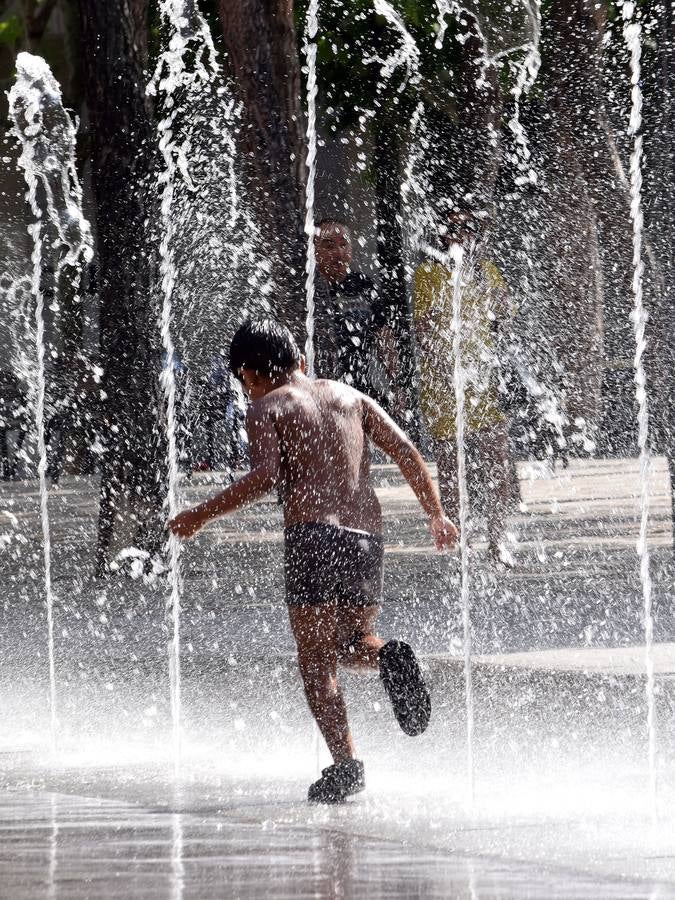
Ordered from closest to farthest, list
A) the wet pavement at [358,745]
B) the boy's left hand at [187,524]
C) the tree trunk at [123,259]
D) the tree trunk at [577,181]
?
the wet pavement at [358,745] → the boy's left hand at [187,524] → the tree trunk at [123,259] → the tree trunk at [577,181]

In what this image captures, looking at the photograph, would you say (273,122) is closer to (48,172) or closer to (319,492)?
(319,492)

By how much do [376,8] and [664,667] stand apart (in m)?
13.4

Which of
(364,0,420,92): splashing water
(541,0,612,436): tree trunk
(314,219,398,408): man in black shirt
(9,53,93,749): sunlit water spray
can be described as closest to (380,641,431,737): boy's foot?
(314,219,398,408): man in black shirt

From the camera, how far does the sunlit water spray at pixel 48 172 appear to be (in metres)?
18.9

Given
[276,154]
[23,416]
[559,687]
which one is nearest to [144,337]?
[276,154]

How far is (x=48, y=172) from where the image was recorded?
22.9m

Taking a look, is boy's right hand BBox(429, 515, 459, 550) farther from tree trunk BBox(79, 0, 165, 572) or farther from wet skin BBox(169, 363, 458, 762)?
tree trunk BBox(79, 0, 165, 572)

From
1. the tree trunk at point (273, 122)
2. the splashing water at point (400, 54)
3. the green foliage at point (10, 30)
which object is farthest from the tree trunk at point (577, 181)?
the green foliage at point (10, 30)

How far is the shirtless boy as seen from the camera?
5.73 m

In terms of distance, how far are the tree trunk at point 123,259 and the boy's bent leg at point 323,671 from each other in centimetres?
597

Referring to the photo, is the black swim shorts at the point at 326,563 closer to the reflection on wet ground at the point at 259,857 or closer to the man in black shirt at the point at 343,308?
the reflection on wet ground at the point at 259,857

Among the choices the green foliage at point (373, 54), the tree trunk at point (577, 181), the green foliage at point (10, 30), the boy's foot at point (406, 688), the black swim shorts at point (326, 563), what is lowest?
the boy's foot at point (406, 688)

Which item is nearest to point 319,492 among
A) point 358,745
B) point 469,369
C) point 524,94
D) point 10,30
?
point 358,745

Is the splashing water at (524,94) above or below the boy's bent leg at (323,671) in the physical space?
above
